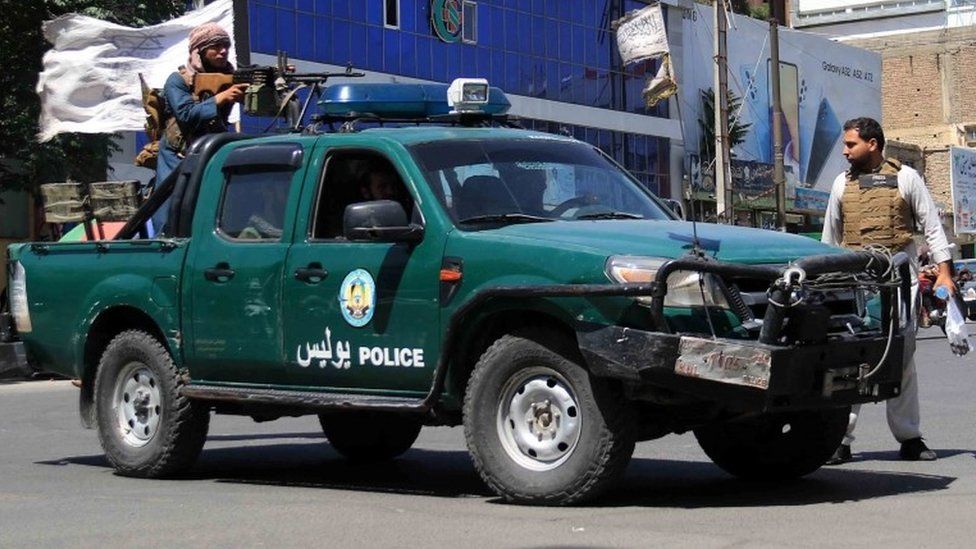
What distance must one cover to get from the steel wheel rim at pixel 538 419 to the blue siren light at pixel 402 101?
2.12 metres

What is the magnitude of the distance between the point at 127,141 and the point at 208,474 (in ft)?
84.8

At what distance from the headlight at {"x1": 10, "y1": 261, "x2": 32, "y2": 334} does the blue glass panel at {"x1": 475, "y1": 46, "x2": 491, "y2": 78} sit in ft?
118

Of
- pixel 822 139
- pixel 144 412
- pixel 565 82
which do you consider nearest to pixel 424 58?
pixel 565 82

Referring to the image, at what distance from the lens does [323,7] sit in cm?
4038

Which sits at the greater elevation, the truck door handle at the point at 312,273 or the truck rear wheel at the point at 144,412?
the truck door handle at the point at 312,273

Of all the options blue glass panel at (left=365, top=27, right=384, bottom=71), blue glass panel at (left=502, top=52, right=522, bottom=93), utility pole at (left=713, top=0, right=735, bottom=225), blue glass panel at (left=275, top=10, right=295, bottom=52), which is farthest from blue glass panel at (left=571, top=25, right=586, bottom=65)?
utility pole at (left=713, top=0, right=735, bottom=225)

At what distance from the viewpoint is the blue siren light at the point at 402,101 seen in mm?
9484

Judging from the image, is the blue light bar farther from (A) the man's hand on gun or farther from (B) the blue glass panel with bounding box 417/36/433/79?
(B) the blue glass panel with bounding box 417/36/433/79

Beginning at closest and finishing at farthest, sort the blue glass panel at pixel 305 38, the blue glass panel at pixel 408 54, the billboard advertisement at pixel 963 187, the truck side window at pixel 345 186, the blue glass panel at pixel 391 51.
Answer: the truck side window at pixel 345 186
the blue glass panel at pixel 305 38
the blue glass panel at pixel 391 51
the blue glass panel at pixel 408 54
the billboard advertisement at pixel 963 187

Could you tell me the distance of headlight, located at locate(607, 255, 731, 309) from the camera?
7.48 meters

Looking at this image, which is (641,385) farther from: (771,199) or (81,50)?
(771,199)

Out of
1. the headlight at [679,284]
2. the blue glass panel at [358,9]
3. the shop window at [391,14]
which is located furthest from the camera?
the shop window at [391,14]

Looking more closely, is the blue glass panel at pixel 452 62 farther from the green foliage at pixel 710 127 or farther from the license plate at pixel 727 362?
the license plate at pixel 727 362

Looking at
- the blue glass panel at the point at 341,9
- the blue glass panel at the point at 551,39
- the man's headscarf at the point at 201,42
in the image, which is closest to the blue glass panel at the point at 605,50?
the blue glass panel at the point at 551,39
